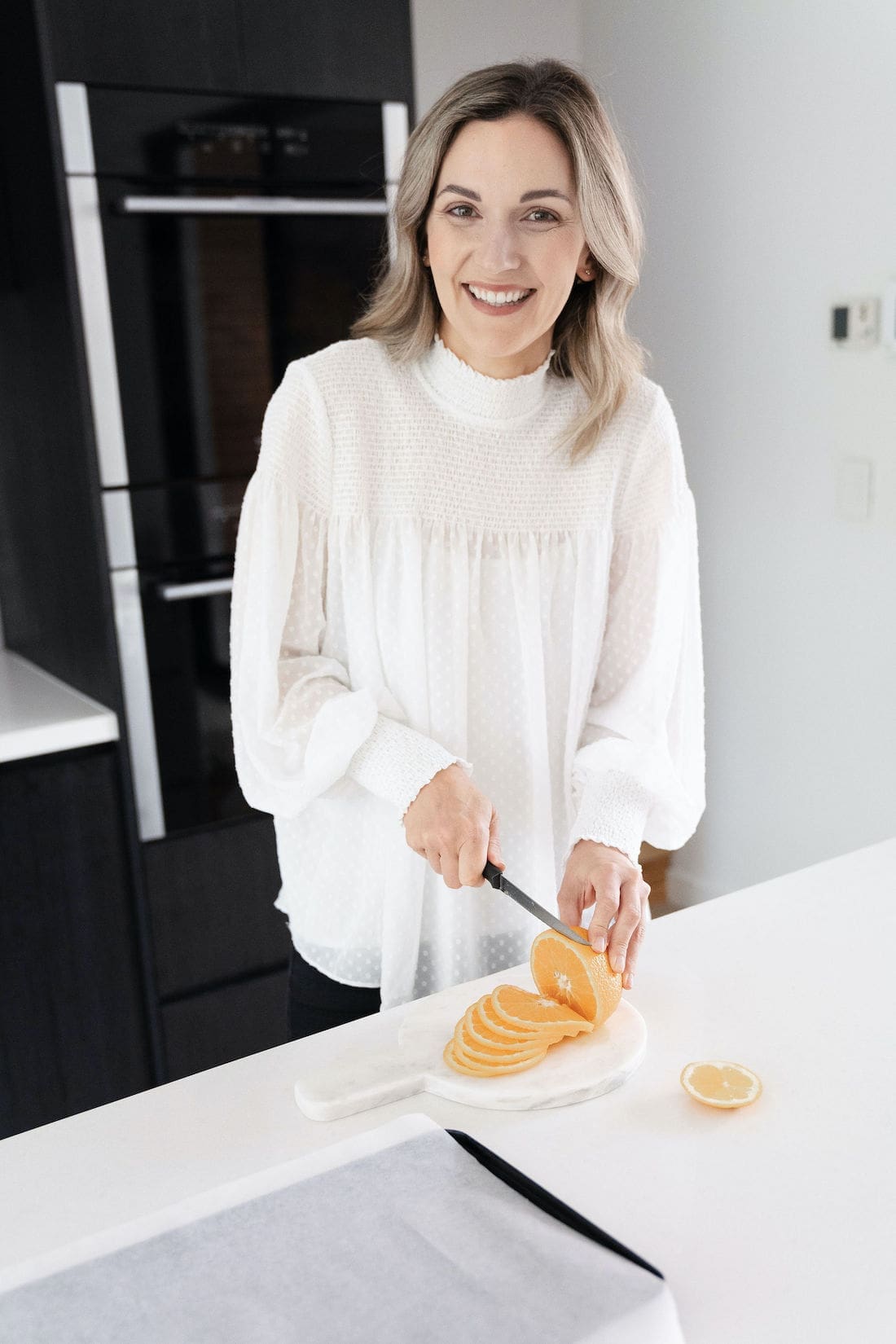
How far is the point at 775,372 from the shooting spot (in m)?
2.70

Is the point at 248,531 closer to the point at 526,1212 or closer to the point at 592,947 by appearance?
the point at 592,947

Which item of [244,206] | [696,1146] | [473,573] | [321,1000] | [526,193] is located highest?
[244,206]

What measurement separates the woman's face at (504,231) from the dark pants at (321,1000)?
0.69 meters

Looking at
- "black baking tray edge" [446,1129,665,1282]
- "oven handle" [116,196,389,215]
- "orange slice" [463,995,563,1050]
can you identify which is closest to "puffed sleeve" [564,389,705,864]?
"orange slice" [463,995,563,1050]

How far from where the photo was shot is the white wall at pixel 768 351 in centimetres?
247

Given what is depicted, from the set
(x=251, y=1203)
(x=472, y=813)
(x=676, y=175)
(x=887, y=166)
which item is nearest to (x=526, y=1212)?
(x=251, y=1203)

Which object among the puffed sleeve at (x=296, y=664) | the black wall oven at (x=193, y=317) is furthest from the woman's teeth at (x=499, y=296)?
the black wall oven at (x=193, y=317)

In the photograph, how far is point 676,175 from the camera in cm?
288

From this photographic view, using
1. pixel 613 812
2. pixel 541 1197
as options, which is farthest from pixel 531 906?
pixel 541 1197

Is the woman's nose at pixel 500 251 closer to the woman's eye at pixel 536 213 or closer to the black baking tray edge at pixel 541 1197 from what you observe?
the woman's eye at pixel 536 213

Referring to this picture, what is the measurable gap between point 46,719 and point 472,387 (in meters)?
1.01

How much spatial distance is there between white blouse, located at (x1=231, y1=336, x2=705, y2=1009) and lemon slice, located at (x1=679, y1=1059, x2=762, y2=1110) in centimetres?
27

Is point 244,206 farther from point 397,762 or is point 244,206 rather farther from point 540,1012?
point 540,1012

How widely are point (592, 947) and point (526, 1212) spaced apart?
0.28 meters
